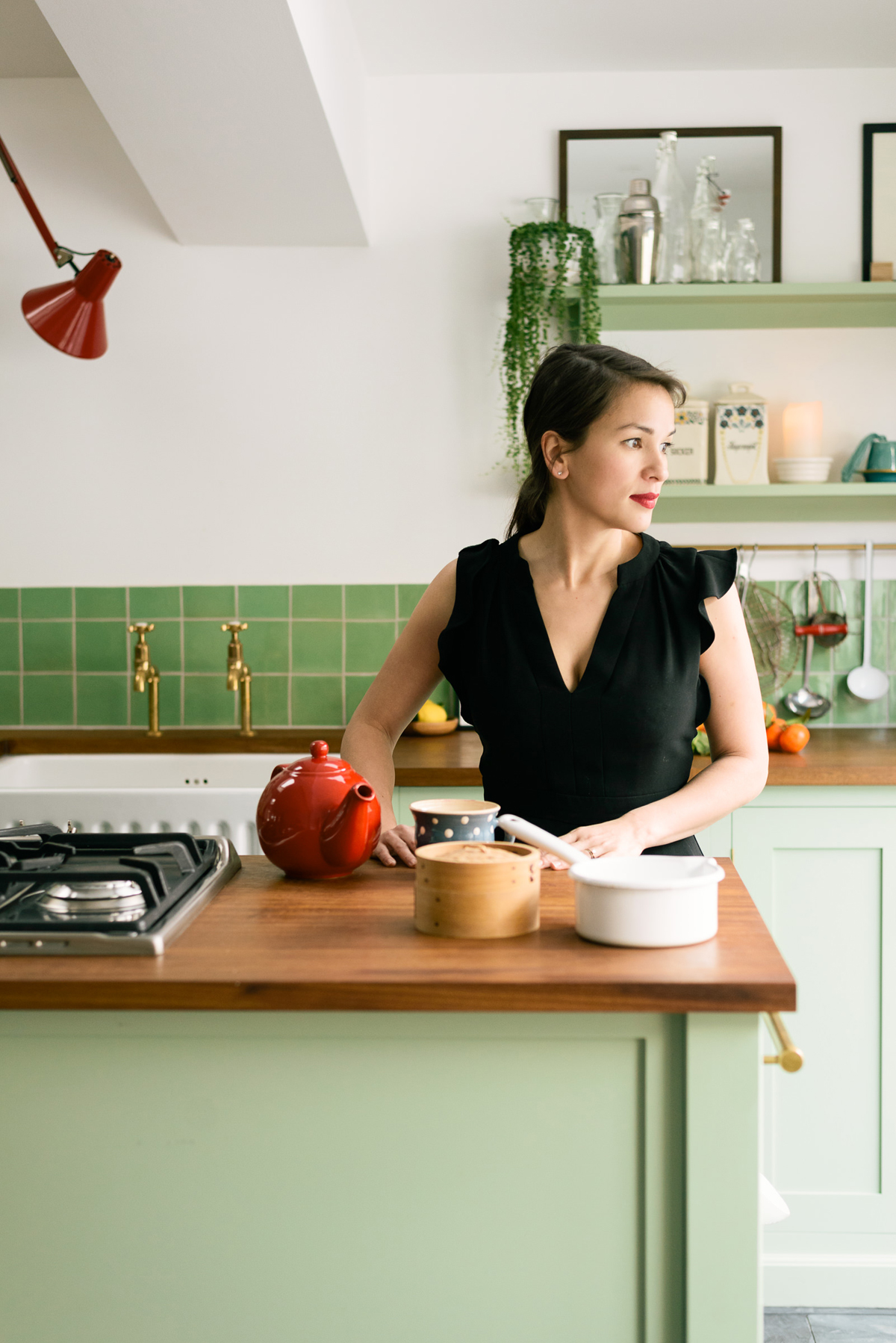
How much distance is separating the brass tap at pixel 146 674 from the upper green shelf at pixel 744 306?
147 centimetres

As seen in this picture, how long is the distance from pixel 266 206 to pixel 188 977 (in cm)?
228

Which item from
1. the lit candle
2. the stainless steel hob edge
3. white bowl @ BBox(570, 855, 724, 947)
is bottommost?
the stainless steel hob edge

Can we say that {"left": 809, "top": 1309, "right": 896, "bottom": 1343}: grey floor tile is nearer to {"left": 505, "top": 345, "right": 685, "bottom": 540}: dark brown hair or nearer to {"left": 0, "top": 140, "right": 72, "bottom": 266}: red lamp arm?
{"left": 505, "top": 345, "right": 685, "bottom": 540}: dark brown hair

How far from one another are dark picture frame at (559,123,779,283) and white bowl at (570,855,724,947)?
2.36 metres

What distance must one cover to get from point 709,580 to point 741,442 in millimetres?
1409

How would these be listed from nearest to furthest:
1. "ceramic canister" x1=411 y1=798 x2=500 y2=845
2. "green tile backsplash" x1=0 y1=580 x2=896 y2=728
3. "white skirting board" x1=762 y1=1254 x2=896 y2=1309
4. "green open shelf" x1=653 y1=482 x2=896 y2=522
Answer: "ceramic canister" x1=411 y1=798 x2=500 y2=845, "white skirting board" x1=762 y1=1254 x2=896 y2=1309, "green open shelf" x1=653 y1=482 x2=896 y2=522, "green tile backsplash" x1=0 y1=580 x2=896 y2=728

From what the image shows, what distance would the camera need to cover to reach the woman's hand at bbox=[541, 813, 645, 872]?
1.30 m

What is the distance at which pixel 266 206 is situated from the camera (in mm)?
2750

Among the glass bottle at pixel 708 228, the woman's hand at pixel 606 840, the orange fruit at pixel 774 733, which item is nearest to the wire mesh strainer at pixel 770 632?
the orange fruit at pixel 774 733

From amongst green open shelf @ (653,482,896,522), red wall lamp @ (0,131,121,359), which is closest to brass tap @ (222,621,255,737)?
red wall lamp @ (0,131,121,359)

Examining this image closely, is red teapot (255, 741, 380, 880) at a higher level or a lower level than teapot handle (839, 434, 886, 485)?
lower

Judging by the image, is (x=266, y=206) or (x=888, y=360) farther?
(x=888, y=360)

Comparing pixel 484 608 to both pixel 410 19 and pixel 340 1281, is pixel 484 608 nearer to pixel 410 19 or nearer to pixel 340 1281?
pixel 340 1281

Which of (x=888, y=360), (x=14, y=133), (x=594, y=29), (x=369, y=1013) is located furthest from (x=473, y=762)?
(x=14, y=133)
